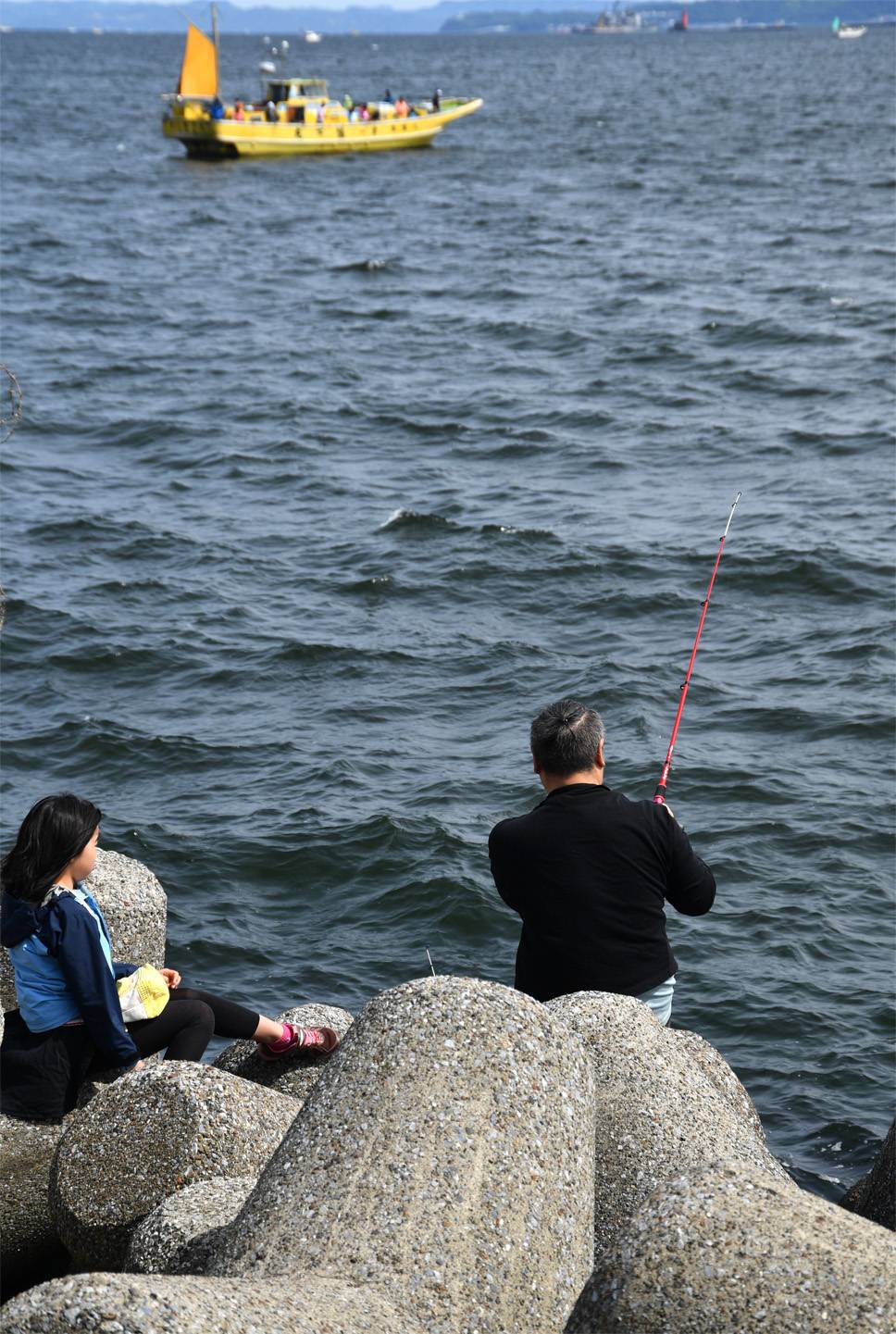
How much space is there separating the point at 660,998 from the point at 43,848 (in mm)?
2097

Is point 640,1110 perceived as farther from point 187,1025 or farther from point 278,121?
point 278,121

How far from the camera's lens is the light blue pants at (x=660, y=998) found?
5.40 metres

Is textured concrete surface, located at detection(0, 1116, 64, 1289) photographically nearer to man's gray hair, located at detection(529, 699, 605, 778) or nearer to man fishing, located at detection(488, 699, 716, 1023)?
man fishing, located at detection(488, 699, 716, 1023)

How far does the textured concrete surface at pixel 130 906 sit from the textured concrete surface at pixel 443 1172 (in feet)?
9.02

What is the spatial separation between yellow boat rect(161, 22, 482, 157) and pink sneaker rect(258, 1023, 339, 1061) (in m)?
47.2

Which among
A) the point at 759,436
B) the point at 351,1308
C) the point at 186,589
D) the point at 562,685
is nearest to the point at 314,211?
the point at 759,436

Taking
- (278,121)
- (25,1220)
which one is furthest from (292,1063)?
(278,121)

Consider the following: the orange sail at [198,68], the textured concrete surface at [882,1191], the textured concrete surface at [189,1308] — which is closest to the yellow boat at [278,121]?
the orange sail at [198,68]

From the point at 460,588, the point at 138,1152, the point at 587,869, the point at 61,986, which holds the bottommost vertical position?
the point at 460,588

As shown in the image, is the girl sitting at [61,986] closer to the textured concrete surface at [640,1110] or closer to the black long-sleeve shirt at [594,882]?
the black long-sleeve shirt at [594,882]

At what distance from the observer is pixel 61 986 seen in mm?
5199

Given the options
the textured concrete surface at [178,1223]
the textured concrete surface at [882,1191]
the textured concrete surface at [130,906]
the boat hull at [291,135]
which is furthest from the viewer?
the boat hull at [291,135]

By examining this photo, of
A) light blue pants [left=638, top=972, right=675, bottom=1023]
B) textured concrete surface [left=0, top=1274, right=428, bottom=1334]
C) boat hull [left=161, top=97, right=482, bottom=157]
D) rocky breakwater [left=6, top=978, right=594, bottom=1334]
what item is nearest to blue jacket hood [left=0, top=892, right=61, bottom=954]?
rocky breakwater [left=6, top=978, right=594, bottom=1334]

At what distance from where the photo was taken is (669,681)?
12086 millimetres
